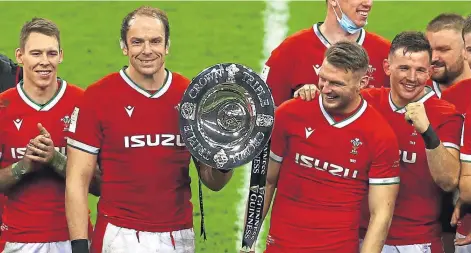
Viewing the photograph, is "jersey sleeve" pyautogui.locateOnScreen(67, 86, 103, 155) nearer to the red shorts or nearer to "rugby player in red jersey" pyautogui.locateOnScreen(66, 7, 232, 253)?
"rugby player in red jersey" pyautogui.locateOnScreen(66, 7, 232, 253)

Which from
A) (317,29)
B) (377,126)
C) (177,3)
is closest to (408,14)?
(177,3)

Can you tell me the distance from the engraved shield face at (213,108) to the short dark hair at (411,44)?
886 mm

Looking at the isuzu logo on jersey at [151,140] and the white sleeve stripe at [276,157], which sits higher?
the isuzu logo on jersey at [151,140]

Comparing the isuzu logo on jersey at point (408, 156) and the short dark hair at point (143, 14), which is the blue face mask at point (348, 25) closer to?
the isuzu logo on jersey at point (408, 156)

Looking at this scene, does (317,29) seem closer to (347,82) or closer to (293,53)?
(293,53)

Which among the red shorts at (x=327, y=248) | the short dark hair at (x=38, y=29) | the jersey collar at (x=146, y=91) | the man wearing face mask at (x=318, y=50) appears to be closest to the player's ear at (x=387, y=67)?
the man wearing face mask at (x=318, y=50)

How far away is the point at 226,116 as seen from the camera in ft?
25.5

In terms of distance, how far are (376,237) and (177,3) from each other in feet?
26.7

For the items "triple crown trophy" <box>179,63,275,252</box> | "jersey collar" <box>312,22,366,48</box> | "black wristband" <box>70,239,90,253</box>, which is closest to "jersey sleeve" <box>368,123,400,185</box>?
"triple crown trophy" <box>179,63,275,252</box>

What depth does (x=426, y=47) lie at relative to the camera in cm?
801

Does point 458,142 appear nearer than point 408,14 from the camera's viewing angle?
Yes

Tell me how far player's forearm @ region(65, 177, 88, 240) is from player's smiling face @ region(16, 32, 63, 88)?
0.75 meters

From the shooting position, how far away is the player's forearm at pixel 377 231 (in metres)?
7.75

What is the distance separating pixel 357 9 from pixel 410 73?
87 centimetres
